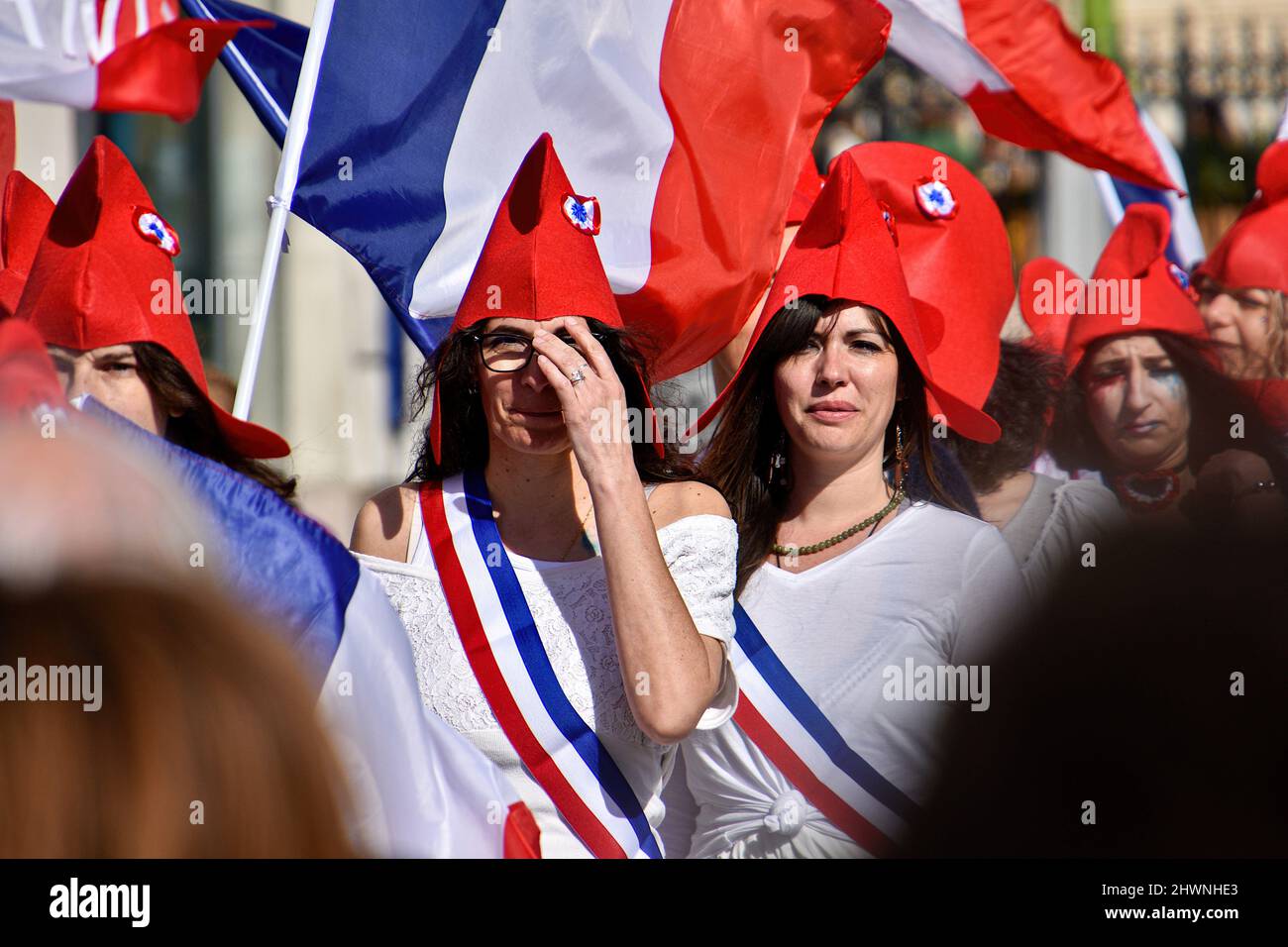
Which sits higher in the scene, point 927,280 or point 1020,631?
point 927,280

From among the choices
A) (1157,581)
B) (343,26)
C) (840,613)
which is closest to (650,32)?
(343,26)

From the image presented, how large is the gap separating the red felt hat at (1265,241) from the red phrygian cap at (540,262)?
188 centimetres

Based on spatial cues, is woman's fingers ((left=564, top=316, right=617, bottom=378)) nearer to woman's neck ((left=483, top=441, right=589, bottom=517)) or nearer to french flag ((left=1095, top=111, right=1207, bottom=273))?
woman's neck ((left=483, top=441, right=589, bottom=517))

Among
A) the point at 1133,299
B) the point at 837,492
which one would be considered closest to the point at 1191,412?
the point at 1133,299

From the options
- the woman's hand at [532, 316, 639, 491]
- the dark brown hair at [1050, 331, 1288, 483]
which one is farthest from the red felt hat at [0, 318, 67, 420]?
the dark brown hair at [1050, 331, 1288, 483]

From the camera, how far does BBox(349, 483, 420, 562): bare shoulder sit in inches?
91.3

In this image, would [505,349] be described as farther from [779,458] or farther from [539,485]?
[779,458]

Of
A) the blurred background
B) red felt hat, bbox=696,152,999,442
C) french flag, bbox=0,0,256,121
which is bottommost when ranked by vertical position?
red felt hat, bbox=696,152,999,442

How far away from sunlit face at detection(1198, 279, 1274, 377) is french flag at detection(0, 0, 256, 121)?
2.30 m

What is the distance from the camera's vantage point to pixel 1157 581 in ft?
3.36
